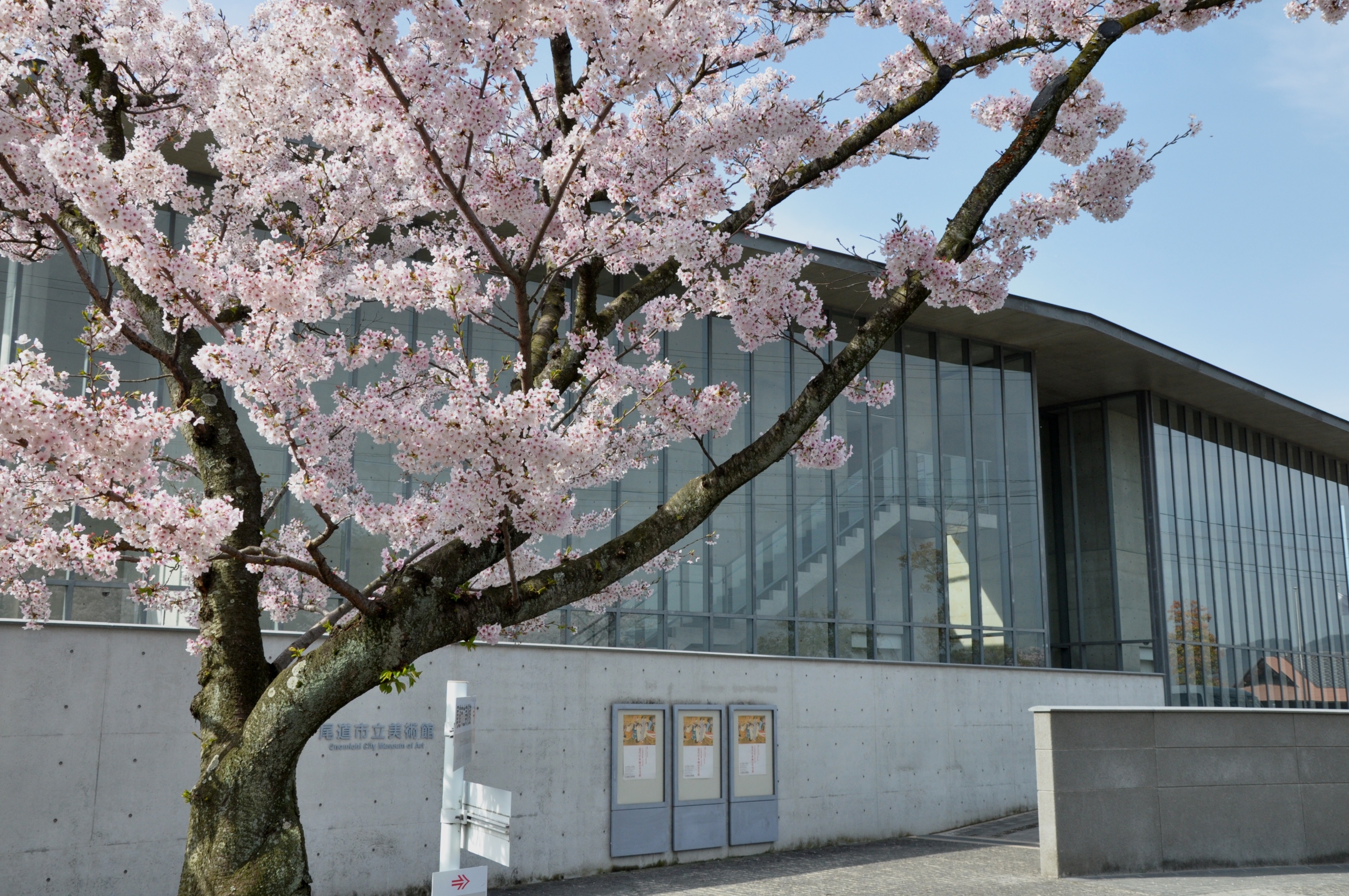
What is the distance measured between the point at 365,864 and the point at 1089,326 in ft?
46.7

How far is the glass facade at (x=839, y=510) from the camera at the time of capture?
44.4 feet

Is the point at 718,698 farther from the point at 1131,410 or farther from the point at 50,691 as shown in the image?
the point at 1131,410

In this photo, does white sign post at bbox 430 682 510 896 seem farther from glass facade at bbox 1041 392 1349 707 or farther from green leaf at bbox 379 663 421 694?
glass facade at bbox 1041 392 1349 707

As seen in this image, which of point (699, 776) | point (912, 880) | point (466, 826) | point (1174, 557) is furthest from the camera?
point (1174, 557)

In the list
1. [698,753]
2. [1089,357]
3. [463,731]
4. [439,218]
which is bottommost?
[698,753]

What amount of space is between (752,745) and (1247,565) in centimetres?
1581

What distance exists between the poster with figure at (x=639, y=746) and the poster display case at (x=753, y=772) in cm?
104

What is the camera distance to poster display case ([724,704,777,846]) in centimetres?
1270

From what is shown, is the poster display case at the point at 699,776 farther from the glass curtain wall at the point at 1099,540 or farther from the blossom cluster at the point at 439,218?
the glass curtain wall at the point at 1099,540

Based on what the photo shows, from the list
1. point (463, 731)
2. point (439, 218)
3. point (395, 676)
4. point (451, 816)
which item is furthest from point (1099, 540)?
point (395, 676)

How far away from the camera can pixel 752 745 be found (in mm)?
13055

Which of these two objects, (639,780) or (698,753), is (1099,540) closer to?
(698,753)

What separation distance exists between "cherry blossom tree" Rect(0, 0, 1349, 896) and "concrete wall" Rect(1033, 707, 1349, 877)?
5.62m

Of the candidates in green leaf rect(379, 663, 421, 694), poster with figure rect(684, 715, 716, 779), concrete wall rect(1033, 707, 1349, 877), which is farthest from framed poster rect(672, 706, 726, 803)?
green leaf rect(379, 663, 421, 694)
